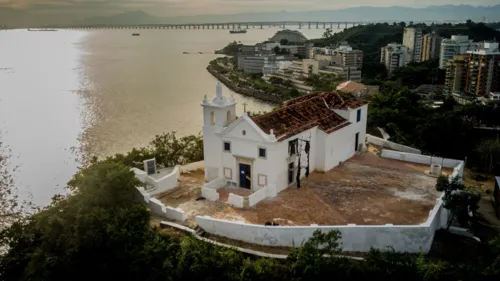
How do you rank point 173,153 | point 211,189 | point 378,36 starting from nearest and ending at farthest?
point 211,189 → point 173,153 → point 378,36

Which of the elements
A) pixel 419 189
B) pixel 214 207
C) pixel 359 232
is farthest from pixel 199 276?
pixel 419 189


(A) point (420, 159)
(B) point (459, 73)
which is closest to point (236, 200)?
(A) point (420, 159)

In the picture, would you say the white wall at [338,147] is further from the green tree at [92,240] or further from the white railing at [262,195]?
the green tree at [92,240]

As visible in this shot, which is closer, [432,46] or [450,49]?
[450,49]

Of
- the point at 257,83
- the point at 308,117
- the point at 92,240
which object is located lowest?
the point at 257,83

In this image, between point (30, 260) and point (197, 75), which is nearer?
point (30, 260)

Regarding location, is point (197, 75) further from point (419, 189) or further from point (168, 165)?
point (419, 189)

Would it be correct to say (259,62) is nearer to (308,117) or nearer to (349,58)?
(349,58)
